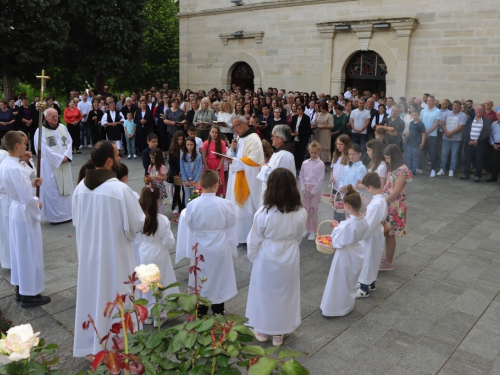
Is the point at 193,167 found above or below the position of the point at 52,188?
above

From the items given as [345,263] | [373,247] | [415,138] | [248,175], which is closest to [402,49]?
[415,138]

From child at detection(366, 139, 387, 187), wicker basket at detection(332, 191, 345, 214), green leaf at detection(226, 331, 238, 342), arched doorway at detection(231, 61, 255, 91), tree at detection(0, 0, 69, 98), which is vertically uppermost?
tree at detection(0, 0, 69, 98)

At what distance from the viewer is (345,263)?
5219 mm

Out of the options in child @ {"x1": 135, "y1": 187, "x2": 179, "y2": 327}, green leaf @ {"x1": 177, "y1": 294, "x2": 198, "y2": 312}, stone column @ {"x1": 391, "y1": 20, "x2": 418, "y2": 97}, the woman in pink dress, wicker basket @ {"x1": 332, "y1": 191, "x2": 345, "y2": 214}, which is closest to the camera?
green leaf @ {"x1": 177, "y1": 294, "x2": 198, "y2": 312}

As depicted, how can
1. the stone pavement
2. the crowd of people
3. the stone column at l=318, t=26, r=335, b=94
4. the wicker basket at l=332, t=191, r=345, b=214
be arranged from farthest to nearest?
1. the stone column at l=318, t=26, r=335, b=94
2. the wicker basket at l=332, t=191, r=345, b=214
3. the stone pavement
4. the crowd of people

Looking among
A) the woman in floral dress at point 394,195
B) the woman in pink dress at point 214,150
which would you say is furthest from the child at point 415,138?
the woman in floral dress at point 394,195

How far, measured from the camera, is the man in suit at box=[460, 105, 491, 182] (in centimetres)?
1231

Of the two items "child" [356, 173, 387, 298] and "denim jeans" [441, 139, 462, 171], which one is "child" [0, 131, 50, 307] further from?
"denim jeans" [441, 139, 462, 171]

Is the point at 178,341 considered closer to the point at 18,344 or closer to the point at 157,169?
the point at 18,344

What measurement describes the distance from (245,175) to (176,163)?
1.68 m

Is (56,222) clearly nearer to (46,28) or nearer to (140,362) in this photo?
(140,362)

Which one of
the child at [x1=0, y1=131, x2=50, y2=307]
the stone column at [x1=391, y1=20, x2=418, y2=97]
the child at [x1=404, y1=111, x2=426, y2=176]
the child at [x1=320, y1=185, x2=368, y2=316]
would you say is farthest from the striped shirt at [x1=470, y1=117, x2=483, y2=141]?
the child at [x1=0, y1=131, x2=50, y2=307]

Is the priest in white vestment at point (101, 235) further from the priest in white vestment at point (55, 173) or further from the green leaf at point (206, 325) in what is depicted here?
the priest in white vestment at point (55, 173)

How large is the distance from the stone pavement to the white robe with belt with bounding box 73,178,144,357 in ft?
1.70
